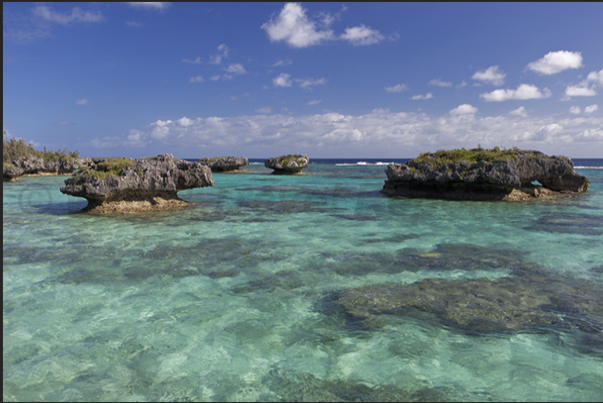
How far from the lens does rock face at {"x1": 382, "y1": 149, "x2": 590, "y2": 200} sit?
19.7m

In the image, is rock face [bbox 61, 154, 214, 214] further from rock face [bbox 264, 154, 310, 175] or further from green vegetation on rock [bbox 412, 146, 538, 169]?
rock face [bbox 264, 154, 310, 175]

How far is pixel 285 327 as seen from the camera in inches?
207

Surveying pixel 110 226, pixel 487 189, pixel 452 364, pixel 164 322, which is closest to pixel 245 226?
pixel 110 226

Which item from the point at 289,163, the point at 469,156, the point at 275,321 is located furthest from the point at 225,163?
the point at 275,321

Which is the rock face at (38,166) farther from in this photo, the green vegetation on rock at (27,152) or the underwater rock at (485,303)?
the underwater rock at (485,303)

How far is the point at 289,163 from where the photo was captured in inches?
2009

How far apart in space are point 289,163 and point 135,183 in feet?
118

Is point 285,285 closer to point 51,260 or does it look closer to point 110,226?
point 51,260

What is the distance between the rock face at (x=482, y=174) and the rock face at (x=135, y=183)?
1226 centimetres

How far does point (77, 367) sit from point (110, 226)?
9.25 metres

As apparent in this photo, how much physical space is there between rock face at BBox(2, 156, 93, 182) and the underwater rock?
118ft

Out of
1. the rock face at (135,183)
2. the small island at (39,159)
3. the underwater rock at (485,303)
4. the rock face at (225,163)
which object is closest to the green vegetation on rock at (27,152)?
the small island at (39,159)

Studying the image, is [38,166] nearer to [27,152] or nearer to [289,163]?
[27,152]

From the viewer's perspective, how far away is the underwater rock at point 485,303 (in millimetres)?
5293
